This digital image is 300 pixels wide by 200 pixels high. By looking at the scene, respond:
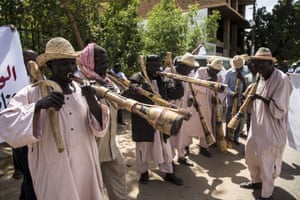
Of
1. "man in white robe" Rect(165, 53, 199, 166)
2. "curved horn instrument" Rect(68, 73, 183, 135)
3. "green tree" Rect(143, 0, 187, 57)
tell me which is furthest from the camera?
"green tree" Rect(143, 0, 187, 57)

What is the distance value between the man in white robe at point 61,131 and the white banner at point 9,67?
166cm

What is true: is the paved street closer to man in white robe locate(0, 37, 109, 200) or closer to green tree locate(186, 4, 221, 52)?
man in white robe locate(0, 37, 109, 200)

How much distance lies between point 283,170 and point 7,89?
14.3 feet

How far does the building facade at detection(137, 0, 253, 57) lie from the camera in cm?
1938

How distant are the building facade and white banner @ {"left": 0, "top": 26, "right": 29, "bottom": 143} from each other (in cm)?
1666

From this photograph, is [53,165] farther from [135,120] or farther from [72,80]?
[135,120]

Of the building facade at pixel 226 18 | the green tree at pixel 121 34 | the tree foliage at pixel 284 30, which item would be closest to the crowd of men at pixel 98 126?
the green tree at pixel 121 34

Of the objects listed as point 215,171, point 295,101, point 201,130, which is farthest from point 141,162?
point 295,101

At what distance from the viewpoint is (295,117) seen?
477 centimetres

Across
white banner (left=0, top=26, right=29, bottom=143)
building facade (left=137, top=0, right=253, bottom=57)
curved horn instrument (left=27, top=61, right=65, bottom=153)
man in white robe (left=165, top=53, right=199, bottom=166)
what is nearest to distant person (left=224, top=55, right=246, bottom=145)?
man in white robe (left=165, top=53, right=199, bottom=166)

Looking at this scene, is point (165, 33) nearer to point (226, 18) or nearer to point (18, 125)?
point (18, 125)

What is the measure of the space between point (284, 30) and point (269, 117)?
21.6 meters

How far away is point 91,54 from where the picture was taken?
2701mm

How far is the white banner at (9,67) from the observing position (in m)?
3.46
